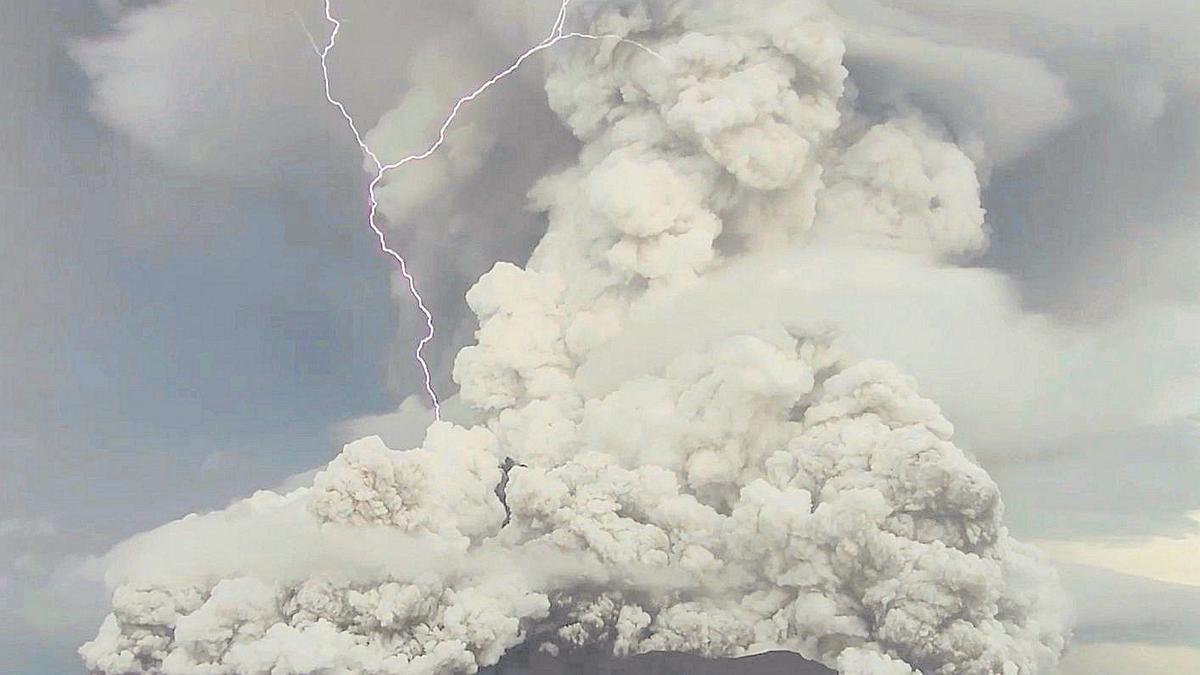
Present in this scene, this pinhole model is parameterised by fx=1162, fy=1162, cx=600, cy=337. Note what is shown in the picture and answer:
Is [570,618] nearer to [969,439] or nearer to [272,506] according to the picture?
[272,506]

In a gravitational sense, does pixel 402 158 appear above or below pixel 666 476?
above

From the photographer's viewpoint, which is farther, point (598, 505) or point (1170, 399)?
point (1170, 399)

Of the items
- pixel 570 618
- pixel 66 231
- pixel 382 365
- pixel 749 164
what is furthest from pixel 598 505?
pixel 66 231

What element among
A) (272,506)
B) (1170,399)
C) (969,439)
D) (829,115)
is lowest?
(272,506)

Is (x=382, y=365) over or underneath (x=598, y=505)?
over

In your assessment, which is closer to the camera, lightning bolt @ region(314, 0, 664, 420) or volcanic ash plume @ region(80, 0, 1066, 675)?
volcanic ash plume @ region(80, 0, 1066, 675)

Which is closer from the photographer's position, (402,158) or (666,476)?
(666,476)

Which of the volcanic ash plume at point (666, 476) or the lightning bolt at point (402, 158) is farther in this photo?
the lightning bolt at point (402, 158)
